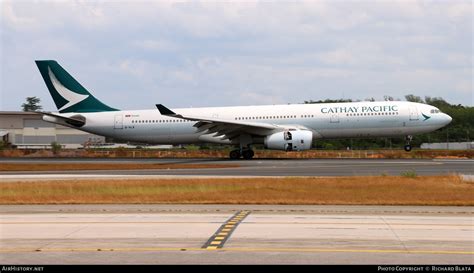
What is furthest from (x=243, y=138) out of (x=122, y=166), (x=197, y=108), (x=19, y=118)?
(x=19, y=118)

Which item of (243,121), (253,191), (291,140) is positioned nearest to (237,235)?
(253,191)

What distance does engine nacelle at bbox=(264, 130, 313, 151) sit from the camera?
4741 cm

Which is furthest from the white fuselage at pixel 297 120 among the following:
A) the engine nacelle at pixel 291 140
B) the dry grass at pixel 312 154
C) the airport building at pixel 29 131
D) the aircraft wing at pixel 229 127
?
the airport building at pixel 29 131

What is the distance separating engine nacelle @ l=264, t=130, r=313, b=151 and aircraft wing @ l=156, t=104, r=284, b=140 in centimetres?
104

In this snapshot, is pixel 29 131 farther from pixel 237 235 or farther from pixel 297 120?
pixel 237 235

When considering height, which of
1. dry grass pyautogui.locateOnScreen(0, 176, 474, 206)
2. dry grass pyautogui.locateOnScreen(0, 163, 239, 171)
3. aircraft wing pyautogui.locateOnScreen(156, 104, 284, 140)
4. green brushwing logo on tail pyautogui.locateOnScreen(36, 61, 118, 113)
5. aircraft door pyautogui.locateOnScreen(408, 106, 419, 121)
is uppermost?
green brushwing logo on tail pyautogui.locateOnScreen(36, 61, 118, 113)

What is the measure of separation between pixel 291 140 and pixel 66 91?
68.1 ft

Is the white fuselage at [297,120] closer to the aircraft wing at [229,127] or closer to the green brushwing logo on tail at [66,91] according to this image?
the green brushwing logo on tail at [66,91]

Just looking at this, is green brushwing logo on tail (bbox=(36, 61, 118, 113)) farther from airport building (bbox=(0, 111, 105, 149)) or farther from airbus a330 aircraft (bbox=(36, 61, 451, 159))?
airport building (bbox=(0, 111, 105, 149))

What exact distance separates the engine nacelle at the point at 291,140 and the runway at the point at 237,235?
89.6 ft

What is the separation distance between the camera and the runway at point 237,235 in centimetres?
1076

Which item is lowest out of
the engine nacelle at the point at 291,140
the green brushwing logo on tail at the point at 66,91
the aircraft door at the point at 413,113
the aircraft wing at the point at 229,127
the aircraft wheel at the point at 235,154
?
the aircraft wheel at the point at 235,154

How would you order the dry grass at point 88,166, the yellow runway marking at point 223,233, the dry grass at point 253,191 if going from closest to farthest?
the yellow runway marking at point 223,233 → the dry grass at point 253,191 → the dry grass at point 88,166

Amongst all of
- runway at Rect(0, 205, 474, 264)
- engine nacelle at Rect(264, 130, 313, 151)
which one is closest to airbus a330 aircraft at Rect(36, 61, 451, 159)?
engine nacelle at Rect(264, 130, 313, 151)
